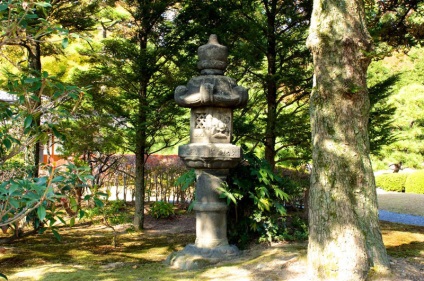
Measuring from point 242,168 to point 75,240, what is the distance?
350 cm

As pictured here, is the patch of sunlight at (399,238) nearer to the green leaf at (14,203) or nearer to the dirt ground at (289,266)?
the dirt ground at (289,266)

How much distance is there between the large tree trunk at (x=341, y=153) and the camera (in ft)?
11.1

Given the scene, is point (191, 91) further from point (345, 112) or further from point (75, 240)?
point (75, 240)

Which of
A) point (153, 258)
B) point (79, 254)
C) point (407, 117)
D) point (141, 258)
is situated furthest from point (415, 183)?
point (79, 254)

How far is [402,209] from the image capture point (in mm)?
10727

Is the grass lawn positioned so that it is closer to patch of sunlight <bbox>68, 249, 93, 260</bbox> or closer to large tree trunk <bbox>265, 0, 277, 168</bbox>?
patch of sunlight <bbox>68, 249, 93, 260</bbox>

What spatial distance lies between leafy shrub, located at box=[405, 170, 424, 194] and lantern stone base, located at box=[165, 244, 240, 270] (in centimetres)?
1188

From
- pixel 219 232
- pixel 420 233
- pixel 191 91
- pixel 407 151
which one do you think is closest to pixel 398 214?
pixel 420 233

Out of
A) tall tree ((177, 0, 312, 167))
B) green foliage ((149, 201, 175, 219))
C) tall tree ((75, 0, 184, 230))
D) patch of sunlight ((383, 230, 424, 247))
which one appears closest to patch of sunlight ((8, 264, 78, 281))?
tall tree ((75, 0, 184, 230))

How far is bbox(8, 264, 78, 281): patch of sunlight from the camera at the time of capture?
4.45m

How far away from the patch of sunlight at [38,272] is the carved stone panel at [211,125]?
2214 mm

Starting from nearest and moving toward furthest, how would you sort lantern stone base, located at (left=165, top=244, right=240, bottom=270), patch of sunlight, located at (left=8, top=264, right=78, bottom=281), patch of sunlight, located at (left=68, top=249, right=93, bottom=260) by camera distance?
patch of sunlight, located at (left=8, top=264, right=78, bottom=281) → lantern stone base, located at (left=165, top=244, right=240, bottom=270) → patch of sunlight, located at (left=68, top=249, right=93, bottom=260)

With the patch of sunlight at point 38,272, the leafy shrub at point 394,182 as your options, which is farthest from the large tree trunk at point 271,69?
the leafy shrub at point 394,182

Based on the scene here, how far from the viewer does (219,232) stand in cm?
488
